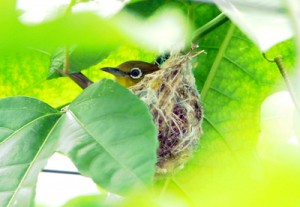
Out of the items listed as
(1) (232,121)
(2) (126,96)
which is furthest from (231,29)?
(2) (126,96)

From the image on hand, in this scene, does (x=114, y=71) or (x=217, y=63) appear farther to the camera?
(x=114, y=71)

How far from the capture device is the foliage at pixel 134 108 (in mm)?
406

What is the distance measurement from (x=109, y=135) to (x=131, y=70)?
62.9 inches

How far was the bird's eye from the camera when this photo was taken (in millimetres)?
2855

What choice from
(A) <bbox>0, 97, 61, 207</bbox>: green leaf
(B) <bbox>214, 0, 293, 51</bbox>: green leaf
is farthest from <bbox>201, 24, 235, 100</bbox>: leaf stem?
(B) <bbox>214, 0, 293, 51</bbox>: green leaf

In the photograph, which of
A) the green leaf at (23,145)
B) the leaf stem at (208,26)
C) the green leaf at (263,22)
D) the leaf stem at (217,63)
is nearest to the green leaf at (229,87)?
the leaf stem at (217,63)

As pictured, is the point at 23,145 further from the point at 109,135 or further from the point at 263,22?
the point at 263,22

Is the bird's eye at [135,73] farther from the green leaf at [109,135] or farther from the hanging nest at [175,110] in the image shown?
the green leaf at [109,135]

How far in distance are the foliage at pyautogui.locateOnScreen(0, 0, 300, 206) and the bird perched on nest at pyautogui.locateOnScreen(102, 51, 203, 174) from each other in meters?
0.04

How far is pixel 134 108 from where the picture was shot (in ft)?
4.23

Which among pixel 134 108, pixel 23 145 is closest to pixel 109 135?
pixel 134 108

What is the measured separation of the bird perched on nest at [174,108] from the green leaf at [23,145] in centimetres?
80

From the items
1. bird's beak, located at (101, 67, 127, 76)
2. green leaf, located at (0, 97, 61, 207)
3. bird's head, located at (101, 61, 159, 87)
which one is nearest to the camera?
green leaf, located at (0, 97, 61, 207)

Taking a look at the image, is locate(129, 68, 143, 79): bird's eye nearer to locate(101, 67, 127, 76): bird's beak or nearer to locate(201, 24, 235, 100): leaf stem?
locate(101, 67, 127, 76): bird's beak
